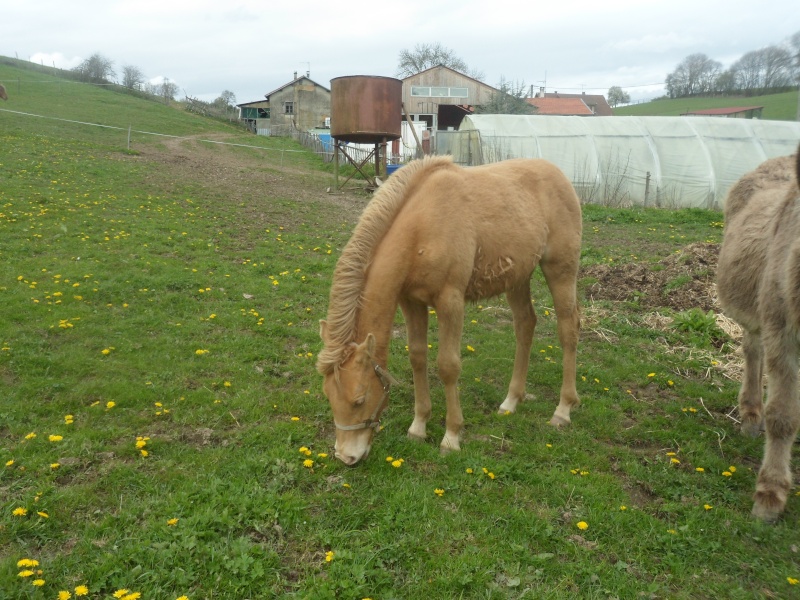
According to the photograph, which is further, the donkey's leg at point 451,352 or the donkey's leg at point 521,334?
the donkey's leg at point 521,334

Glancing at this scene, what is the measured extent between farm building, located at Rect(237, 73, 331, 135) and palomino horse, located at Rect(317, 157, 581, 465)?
59943 millimetres

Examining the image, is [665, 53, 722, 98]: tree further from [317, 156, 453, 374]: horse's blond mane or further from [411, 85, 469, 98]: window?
→ [317, 156, 453, 374]: horse's blond mane

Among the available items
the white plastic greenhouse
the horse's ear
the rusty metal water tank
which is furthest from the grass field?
the rusty metal water tank

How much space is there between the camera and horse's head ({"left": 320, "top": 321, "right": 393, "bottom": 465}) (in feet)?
12.8

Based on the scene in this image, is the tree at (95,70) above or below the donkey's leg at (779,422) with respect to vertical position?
above

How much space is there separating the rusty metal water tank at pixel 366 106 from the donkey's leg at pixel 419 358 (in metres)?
16.1

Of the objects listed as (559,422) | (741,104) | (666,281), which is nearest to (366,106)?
(666,281)

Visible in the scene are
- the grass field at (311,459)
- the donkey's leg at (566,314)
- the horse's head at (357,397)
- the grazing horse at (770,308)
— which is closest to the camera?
the grass field at (311,459)

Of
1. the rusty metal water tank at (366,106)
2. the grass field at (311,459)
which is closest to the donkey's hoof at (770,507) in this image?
the grass field at (311,459)

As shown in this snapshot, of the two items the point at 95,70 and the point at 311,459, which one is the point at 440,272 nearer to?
the point at 311,459

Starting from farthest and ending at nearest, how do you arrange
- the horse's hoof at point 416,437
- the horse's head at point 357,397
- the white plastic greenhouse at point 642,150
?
the white plastic greenhouse at point 642,150, the horse's hoof at point 416,437, the horse's head at point 357,397

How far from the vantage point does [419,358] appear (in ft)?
15.6

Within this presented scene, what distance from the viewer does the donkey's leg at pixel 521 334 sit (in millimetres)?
5488

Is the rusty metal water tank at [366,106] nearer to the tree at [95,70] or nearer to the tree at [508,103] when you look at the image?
the tree at [508,103]
